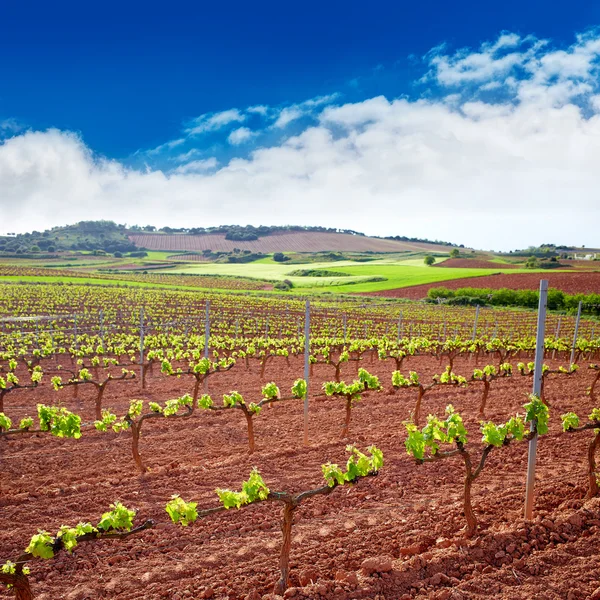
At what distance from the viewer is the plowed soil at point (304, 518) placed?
5844 mm

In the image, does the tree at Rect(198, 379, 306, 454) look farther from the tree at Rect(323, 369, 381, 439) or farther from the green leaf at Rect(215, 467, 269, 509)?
the green leaf at Rect(215, 467, 269, 509)

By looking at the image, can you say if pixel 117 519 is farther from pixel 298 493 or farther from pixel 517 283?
pixel 517 283

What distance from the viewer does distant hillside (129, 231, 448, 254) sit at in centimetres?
13262

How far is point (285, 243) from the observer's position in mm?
140125

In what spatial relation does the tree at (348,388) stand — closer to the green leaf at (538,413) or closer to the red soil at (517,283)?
the green leaf at (538,413)

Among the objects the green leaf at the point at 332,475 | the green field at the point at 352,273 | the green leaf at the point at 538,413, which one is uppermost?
the green field at the point at 352,273


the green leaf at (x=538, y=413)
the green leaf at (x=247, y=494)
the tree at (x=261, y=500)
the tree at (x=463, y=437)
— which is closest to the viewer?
the tree at (x=261, y=500)

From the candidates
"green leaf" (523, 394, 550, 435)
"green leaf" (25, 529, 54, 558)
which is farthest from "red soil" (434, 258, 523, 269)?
"green leaf" (25, 529, 54, 558)

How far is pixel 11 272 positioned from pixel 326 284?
52.2 meters

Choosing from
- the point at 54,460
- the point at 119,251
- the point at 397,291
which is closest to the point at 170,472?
the point at 54,460

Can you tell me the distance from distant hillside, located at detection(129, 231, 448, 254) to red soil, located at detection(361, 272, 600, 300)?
61.9 metres

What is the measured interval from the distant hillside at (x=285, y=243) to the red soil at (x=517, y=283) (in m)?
61.9

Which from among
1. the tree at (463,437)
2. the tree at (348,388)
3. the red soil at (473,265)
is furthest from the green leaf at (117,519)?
the red soil at (473,265)

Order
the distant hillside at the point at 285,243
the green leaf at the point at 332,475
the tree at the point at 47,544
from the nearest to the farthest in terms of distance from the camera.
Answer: the tree at the point at 47,544 < the green leaf at the point at 332,475 < the distant hillside at the point at 285,243
